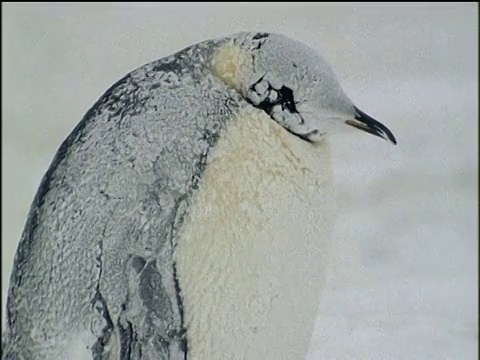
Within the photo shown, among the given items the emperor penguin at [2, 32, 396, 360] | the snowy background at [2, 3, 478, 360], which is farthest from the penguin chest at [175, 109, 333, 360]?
the snowy background at [2, 3, 478, 360]

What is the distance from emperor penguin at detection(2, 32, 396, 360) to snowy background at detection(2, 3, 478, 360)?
5.9 inches

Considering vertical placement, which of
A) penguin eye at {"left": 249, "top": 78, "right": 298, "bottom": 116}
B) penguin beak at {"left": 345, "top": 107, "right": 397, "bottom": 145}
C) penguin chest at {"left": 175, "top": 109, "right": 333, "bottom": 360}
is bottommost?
penguin chest at {"left": 175, "top": 109, "right": 333, "bottom": 360}

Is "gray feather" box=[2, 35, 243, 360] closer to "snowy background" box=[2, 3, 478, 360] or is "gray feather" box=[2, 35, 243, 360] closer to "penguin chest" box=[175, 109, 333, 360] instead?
"penguin chest" box=[175, 109, 333, 360]

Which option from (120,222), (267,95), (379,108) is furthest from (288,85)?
(379,108)

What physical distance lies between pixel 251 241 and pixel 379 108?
308 millimetres

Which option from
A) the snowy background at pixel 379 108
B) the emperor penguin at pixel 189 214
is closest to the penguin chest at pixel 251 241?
the emperor penguin at pixel 189 214

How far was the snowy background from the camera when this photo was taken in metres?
0.80

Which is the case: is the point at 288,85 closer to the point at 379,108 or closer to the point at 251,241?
the point at 251,241

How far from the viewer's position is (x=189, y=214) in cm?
56

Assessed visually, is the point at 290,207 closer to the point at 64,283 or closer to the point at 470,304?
the point at 64,283

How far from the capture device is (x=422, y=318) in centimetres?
81

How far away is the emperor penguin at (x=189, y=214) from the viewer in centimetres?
56

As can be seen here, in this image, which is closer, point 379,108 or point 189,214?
point 189,214

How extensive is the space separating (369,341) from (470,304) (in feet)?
0.69
